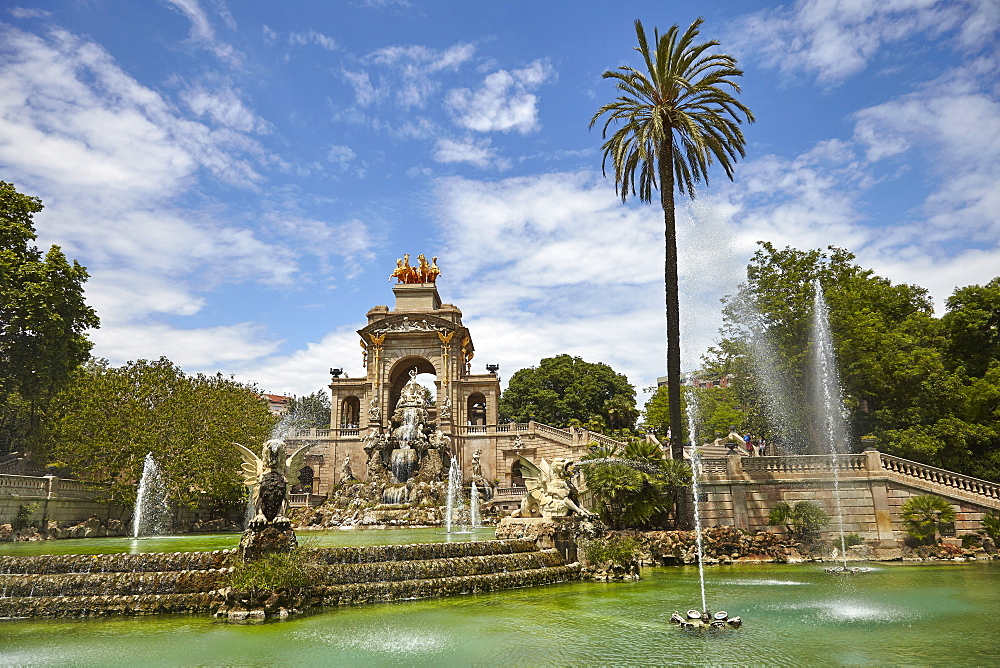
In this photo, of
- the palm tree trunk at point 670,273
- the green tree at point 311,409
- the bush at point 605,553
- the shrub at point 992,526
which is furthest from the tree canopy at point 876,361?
the green tree at point 311,409

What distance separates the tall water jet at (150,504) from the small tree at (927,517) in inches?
1256

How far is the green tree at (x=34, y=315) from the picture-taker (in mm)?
30031

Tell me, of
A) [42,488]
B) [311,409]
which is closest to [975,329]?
[42,488]

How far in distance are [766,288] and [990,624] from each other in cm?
2220

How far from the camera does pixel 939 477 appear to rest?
75.0ft

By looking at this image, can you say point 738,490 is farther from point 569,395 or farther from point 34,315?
point 569,395

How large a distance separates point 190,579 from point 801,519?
20.1 m

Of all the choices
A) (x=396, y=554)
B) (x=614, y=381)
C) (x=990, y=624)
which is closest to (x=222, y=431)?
(x=396, y=554)

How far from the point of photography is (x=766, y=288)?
30.6 m

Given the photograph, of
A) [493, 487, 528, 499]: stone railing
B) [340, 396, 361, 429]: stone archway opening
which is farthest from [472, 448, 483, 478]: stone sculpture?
[340, 396, 361, 429]: stone archway opening

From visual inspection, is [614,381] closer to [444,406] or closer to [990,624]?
[444,406]

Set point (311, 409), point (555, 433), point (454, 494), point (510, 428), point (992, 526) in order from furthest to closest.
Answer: point (311, 409) < point (510, 428) < point (555, 433) < point (454, 494) < point (992, 526)

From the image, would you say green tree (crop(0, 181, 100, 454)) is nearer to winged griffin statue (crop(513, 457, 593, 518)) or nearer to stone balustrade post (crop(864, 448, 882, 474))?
winged griffin statue (crop(513, 457, 593, 518))

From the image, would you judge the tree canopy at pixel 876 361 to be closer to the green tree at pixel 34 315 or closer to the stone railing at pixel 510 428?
the stone railing at pixel 510 428
